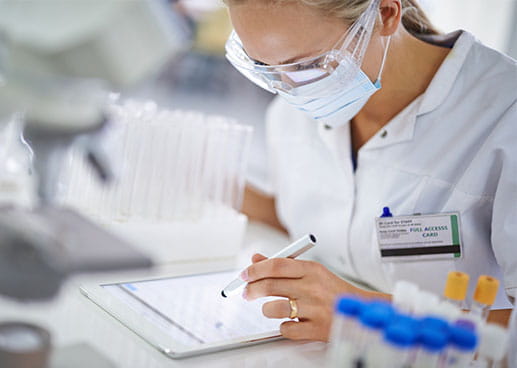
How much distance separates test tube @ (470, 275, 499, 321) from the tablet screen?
457mm

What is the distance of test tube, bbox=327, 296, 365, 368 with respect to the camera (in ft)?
2.67

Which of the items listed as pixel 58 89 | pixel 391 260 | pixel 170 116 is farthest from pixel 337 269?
pixel 58 89

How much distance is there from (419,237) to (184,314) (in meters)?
0.60

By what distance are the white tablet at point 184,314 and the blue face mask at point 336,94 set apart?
48 centimetres

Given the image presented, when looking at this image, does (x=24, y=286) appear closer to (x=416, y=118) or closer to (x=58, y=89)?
(x=58, y=89)

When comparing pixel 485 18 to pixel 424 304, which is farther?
pixel 485 18

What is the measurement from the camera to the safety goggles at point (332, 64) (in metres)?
1.32

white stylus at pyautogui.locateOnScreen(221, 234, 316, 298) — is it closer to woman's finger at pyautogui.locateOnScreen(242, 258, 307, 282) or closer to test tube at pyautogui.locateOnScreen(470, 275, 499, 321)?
woman's finger at pyautogui.locateOnScreen(242, 258, 307, 282)

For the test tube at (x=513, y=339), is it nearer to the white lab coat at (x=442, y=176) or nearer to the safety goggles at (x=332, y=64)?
the white lab coat at (x=442, y=176)

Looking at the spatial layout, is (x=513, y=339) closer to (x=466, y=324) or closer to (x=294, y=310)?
(x=466, y=324)

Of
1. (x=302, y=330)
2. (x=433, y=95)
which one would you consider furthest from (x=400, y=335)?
(x=433, y=95)

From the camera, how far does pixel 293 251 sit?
1.31 meters

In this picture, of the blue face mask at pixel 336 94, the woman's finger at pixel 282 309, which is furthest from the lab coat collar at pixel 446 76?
the woman's finger at pixel 282 309

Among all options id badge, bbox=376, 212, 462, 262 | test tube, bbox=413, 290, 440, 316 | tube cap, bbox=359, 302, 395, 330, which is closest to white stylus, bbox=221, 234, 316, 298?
id badge, bbox=376, 212, 462, 262
